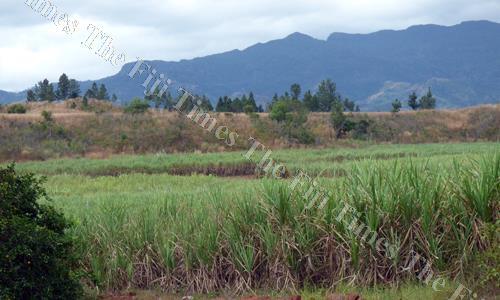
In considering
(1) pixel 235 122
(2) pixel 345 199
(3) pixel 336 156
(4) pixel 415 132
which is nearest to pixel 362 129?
(4) pixel 415 132

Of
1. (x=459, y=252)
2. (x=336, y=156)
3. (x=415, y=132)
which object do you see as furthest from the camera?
(x=415, y=132)

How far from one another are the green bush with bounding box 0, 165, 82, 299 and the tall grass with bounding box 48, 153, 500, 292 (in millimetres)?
647

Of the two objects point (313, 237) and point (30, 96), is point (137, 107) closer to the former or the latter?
point (30, 96)

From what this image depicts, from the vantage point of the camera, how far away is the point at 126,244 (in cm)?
684

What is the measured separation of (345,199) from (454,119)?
163ft

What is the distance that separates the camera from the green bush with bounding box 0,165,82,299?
475cm

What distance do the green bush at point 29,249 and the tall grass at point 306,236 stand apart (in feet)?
2.12

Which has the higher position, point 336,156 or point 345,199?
point 345,199

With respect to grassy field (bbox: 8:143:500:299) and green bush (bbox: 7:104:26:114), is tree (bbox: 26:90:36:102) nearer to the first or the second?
green bush (bbox: 7:104:26:114)

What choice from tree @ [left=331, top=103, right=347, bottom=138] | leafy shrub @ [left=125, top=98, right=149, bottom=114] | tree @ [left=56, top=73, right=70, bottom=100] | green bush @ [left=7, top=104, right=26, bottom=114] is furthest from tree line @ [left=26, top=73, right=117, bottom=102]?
tree @ [left=331, top=103, right=347, bottom=138]

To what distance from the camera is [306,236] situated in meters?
6.29

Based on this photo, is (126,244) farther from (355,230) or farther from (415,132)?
(415,132)

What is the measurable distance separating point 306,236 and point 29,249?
2815 mm

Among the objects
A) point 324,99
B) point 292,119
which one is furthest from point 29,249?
point 324,99
